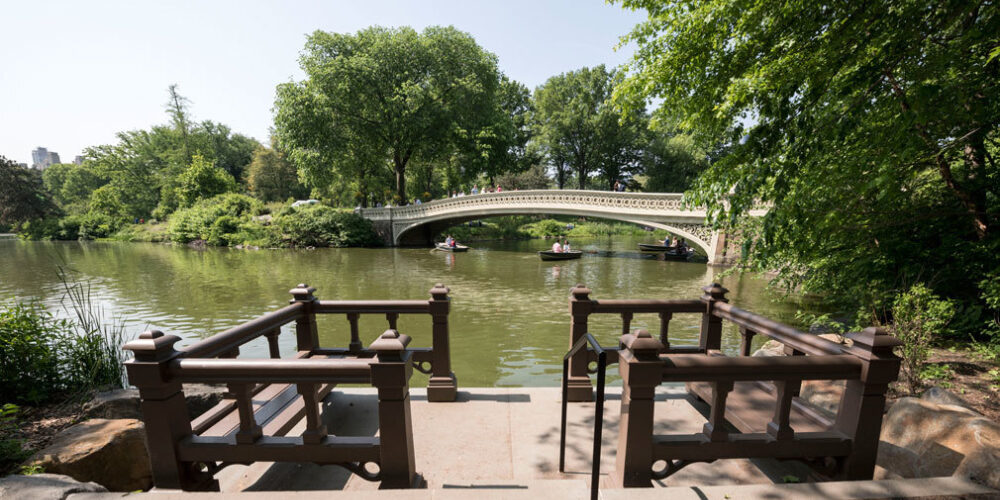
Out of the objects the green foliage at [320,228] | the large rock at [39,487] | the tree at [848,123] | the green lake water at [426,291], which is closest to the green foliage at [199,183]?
the green foliage at [320,228]

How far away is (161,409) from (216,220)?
36.3 m

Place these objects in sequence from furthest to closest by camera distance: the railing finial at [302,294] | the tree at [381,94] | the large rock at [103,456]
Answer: the tree at [381,94] → the railing finial at [302,294] → the large rock at [103,456]

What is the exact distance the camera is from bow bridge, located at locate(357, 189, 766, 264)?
19125mm

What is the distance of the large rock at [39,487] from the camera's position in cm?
195

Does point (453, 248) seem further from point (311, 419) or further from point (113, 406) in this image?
point (311, 419)

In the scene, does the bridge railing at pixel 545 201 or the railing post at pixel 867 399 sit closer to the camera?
the railing post at pixel 867 399

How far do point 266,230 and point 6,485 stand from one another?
3171 cm

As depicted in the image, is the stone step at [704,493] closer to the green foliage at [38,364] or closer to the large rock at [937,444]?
the large rock at [937,444]

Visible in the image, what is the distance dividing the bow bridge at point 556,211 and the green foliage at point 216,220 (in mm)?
10120

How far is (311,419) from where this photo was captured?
2229 millimetres

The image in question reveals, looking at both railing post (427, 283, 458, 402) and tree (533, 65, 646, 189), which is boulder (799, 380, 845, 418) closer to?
railing post (427, 283, 458, 402)

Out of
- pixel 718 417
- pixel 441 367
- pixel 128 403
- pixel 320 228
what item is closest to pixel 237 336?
pixel 441 367

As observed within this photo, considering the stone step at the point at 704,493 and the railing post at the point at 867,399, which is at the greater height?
the railing post at the point at 867,399

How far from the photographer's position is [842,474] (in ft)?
7.77
